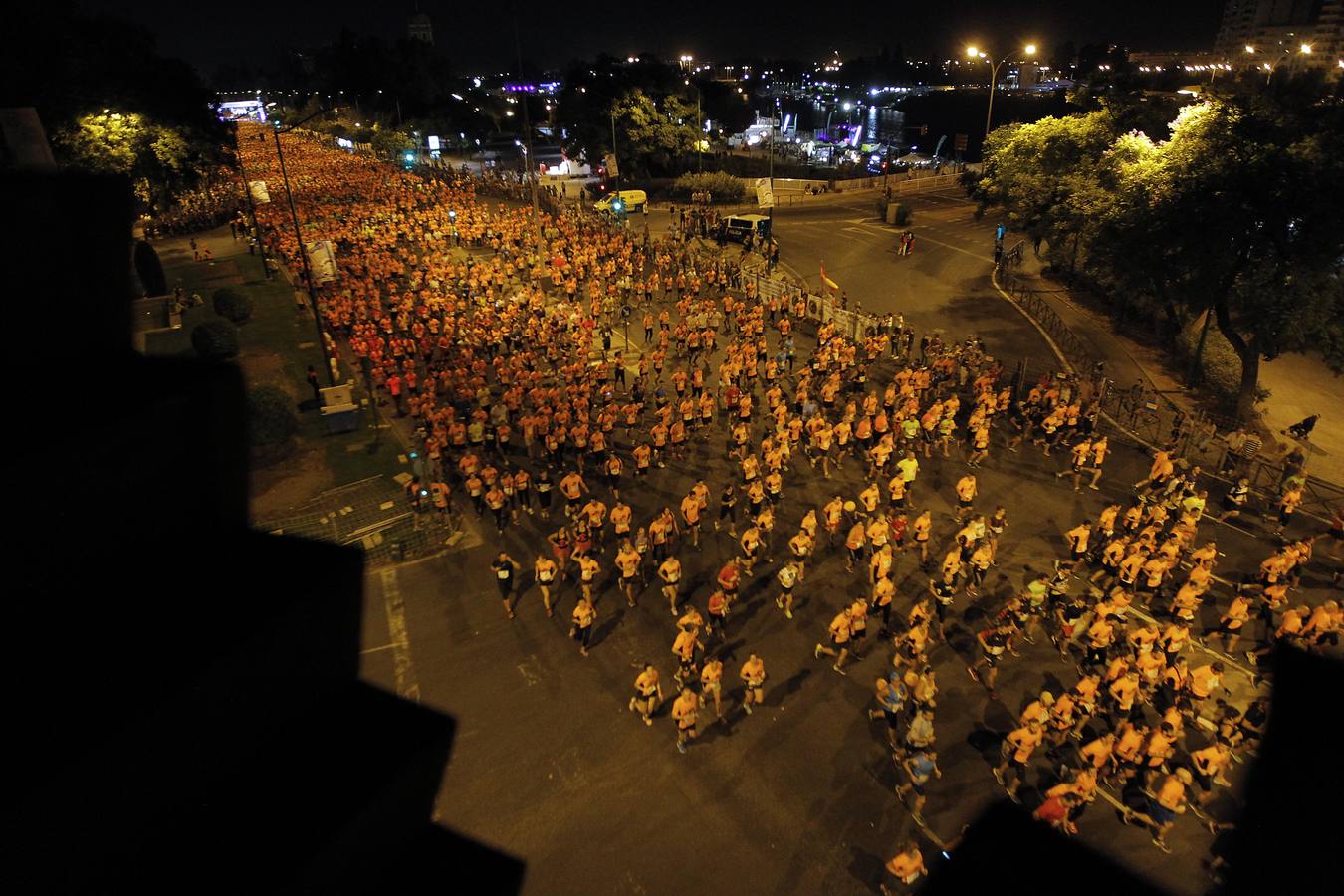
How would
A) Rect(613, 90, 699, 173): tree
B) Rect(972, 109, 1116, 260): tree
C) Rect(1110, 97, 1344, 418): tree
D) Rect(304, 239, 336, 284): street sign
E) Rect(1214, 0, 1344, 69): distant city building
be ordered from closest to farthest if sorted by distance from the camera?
1. Rect(1110, 97, 1344, 418): tree
2. Rect(972, 109, 1116, 260): tree
3. Rect(304, 239, 336, 284): street sign
4. Rect(613, 90, 699, 173): tree
5. Rect(1214, 0, 1344, 69): distant city building

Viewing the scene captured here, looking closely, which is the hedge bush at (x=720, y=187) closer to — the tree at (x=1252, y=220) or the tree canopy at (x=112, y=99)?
the tree canopy at (x=112, y=99)

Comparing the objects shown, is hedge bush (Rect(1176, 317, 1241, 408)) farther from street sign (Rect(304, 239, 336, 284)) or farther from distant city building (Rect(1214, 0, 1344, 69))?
distant city building (Rect(1214, 0, 1344, 69))

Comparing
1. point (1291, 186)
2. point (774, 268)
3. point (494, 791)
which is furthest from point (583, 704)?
point (774, 268)

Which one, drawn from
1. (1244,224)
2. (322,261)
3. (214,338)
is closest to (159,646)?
(1244,224)

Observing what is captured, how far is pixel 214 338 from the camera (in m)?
26.1

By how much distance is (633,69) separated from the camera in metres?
66.1

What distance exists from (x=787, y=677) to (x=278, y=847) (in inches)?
466

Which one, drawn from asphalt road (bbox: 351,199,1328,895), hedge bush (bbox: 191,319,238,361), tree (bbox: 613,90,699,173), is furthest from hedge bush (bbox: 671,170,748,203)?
asphalt road (bbox: 351,199,1328,895)

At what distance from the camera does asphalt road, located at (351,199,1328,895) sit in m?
9.88

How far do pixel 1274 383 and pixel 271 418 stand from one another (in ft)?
109

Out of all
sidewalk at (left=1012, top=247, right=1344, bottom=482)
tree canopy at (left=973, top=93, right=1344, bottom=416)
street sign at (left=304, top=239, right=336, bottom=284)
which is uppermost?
tree canopy at (left=973, top=93, right=1344, bottom=416)

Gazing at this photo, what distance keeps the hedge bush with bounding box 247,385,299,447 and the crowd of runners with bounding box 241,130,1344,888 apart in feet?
10.0

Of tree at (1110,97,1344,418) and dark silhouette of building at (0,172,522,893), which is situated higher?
dark silhouette of building at (0,172,522,893)

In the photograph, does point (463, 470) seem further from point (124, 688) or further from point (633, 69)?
point (633, 69)
